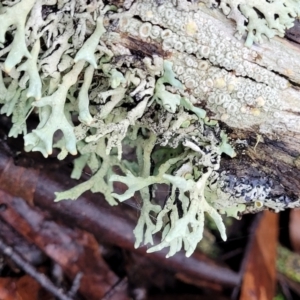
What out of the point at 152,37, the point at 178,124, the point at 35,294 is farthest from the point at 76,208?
the point at 152,37

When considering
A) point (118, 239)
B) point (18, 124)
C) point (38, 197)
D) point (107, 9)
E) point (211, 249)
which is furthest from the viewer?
point (211, 249)

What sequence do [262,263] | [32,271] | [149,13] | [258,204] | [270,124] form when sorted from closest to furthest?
[149,13] → [270,124] → [258,204] → [32,271] → [262,263]

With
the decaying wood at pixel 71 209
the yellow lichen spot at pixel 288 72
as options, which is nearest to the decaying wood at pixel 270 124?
the yellow lichen spot at pixel 288 72

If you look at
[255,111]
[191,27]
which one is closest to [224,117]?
[255,111]

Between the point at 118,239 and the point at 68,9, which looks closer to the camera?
the point at 68,9

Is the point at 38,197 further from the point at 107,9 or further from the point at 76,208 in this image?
the point at 107,9

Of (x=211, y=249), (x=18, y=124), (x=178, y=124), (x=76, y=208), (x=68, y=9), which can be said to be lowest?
(x=211, y=249)

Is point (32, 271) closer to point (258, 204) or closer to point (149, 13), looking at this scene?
point (258, 204)
